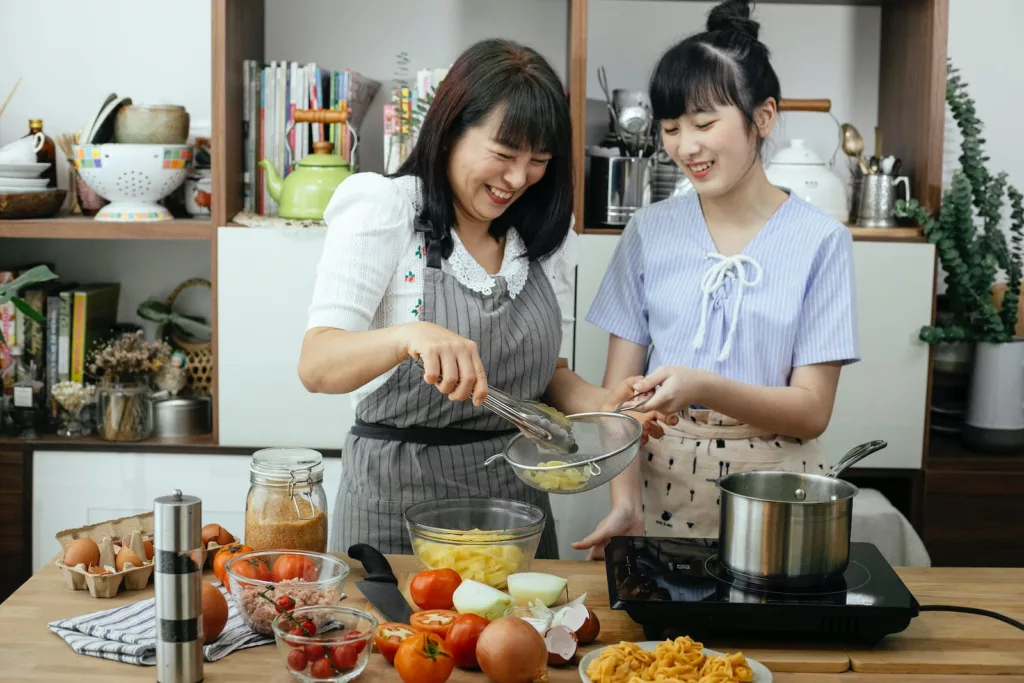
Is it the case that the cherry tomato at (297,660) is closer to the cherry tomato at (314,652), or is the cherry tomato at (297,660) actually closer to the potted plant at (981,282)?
the cherry tomato at (314,652)

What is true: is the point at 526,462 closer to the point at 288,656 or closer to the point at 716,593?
the point at 716,593

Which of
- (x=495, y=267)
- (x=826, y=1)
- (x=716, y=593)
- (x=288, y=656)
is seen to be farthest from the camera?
(x=826, y=1)

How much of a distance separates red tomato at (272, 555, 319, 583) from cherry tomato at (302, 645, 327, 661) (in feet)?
0.46

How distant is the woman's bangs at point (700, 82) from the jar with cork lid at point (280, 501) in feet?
2.85

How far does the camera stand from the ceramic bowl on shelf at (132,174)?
243 centimetres

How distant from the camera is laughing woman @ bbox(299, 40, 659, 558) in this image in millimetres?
1527

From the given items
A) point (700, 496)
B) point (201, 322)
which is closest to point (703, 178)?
point (700, 496)

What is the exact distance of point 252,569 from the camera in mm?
1234

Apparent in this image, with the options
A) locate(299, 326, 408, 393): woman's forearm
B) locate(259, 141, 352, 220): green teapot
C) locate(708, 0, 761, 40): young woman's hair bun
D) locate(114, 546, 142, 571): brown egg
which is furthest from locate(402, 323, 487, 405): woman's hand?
locate(259, 141, 352, 220): green teapot

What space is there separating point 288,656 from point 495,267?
79cm

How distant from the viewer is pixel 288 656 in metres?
1.11

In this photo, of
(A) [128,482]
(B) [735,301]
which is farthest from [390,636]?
(A) [128,482]

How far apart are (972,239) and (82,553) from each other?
2.01 m

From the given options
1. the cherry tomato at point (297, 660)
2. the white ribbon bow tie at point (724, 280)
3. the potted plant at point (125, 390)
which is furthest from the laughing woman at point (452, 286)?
the potted plant at point (125, 390)
